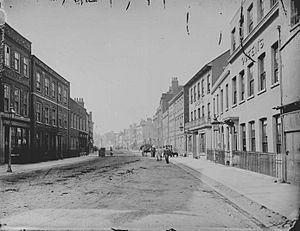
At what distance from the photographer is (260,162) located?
1238cm

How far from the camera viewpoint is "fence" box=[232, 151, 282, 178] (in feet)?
34.2

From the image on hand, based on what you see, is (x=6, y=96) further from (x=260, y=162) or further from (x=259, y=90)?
(x=260, y=162)

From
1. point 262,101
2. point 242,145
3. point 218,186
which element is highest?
point 262,101

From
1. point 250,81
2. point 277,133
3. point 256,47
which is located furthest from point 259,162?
point 256,47

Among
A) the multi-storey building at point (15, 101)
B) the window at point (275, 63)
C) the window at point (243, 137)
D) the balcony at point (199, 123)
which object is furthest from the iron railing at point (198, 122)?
the window at point (275, 63)

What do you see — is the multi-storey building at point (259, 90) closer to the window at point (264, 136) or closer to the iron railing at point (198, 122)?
the window at point (264, 136)

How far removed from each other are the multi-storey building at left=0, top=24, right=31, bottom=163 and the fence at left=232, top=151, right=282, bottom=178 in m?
11.4

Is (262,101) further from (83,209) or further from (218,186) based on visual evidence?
(83,209)

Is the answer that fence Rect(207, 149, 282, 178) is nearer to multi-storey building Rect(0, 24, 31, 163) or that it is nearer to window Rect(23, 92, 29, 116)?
multi-storey building Rect(0, 24, 31, 163)

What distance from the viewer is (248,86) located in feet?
46.5

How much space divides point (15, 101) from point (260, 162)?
14.0 m

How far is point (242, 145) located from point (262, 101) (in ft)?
11.9

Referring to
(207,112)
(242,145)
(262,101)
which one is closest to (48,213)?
(262,101)

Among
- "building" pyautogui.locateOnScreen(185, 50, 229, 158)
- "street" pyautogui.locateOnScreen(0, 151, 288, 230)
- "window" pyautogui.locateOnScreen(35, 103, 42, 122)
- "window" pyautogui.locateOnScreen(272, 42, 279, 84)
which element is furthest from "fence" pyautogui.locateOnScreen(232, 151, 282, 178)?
"window" pyautogui.locateOnScreen(35, 103, 42, 122)
